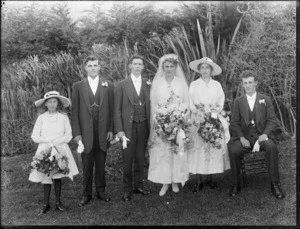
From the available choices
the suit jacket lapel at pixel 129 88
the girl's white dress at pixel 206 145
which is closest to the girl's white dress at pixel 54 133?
the suit jacket lapel at pixel 129 88

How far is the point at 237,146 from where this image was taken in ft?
19.6

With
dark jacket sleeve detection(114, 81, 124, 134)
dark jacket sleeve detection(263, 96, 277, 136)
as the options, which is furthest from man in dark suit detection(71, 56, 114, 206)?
dark jacket sleeve detection(263, 96, 277, 136)

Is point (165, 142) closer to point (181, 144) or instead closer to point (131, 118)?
point (181, 144)

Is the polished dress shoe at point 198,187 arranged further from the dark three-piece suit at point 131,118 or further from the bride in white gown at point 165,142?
the dark three-piece suit at point 131,118

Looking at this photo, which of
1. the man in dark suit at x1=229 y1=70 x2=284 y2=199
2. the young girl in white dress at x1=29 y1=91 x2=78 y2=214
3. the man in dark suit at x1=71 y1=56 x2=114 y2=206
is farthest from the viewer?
the man in dark suit at x1=229 y1=70 x2=284 y2=199

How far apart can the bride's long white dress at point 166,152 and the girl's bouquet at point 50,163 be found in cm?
144

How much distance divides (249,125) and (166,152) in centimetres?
140

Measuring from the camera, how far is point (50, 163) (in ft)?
17.6

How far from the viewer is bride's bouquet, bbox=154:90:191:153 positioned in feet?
19.1

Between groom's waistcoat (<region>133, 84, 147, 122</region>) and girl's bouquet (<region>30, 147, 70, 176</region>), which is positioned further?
groom's waistcoat (<region>133, 84, 147, 122</region>)

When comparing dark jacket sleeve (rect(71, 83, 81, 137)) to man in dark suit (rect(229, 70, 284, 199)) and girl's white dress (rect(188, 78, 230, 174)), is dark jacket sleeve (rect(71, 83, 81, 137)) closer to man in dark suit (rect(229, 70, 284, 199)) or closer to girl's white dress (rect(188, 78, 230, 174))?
girl's white dress (rect(188, 78, 230, 174))

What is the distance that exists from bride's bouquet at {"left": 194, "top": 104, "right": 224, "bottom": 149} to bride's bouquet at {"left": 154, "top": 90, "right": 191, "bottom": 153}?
8.8 inches

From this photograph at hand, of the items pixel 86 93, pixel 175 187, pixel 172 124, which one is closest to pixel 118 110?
pixel 86 93

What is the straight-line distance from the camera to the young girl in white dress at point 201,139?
6.10 meters
